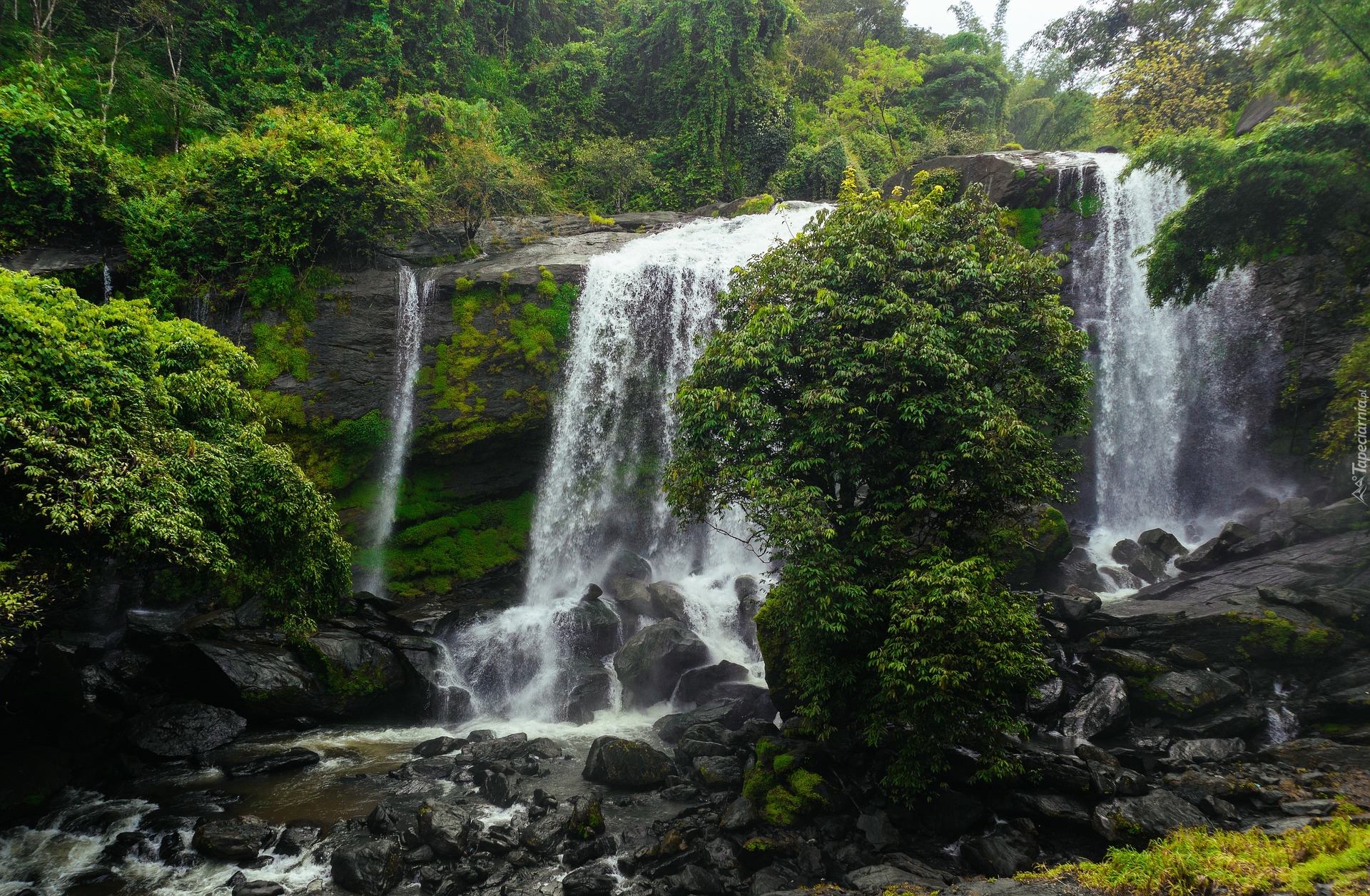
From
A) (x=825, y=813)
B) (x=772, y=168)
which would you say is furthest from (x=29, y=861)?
(x=772, y=168)

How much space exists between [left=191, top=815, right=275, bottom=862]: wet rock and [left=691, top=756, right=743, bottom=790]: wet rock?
6.27m

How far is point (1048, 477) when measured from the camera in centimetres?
926

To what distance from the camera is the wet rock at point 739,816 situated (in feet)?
30.2

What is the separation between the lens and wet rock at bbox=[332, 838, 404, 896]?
330 inches

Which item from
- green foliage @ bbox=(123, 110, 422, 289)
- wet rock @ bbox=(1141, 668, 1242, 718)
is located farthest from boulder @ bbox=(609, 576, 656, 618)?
green foliage @ bbox=(123, 110, 422, 289)

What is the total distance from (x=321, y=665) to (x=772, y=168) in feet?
84.0

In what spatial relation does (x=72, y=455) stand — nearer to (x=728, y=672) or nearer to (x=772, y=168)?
(x=728, y=672)

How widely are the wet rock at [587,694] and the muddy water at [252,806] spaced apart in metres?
0.57

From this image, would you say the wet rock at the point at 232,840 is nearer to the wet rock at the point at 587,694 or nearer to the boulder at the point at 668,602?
the wet rock at the point at 587,694

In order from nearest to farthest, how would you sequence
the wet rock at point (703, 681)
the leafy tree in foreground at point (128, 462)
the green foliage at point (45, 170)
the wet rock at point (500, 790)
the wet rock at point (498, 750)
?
1. the leafy tree in foreground at point (128, 462)
2. the wet rock at point (500, 790)
3. the wet rock at point (498, 750)
4. the wet rock at point (703, 681)
5. the green foliage at point (45, 170)

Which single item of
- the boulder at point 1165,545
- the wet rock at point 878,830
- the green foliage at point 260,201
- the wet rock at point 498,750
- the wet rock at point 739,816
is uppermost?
the green foliage at point 260,201

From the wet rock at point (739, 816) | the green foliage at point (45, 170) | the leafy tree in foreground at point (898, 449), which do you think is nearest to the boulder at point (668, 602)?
the leafy tree in foreground at point (898, 449)

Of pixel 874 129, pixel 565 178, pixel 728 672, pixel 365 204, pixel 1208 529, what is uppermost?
pixel 874 129

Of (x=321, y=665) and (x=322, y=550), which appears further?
(x=321, y=665)
